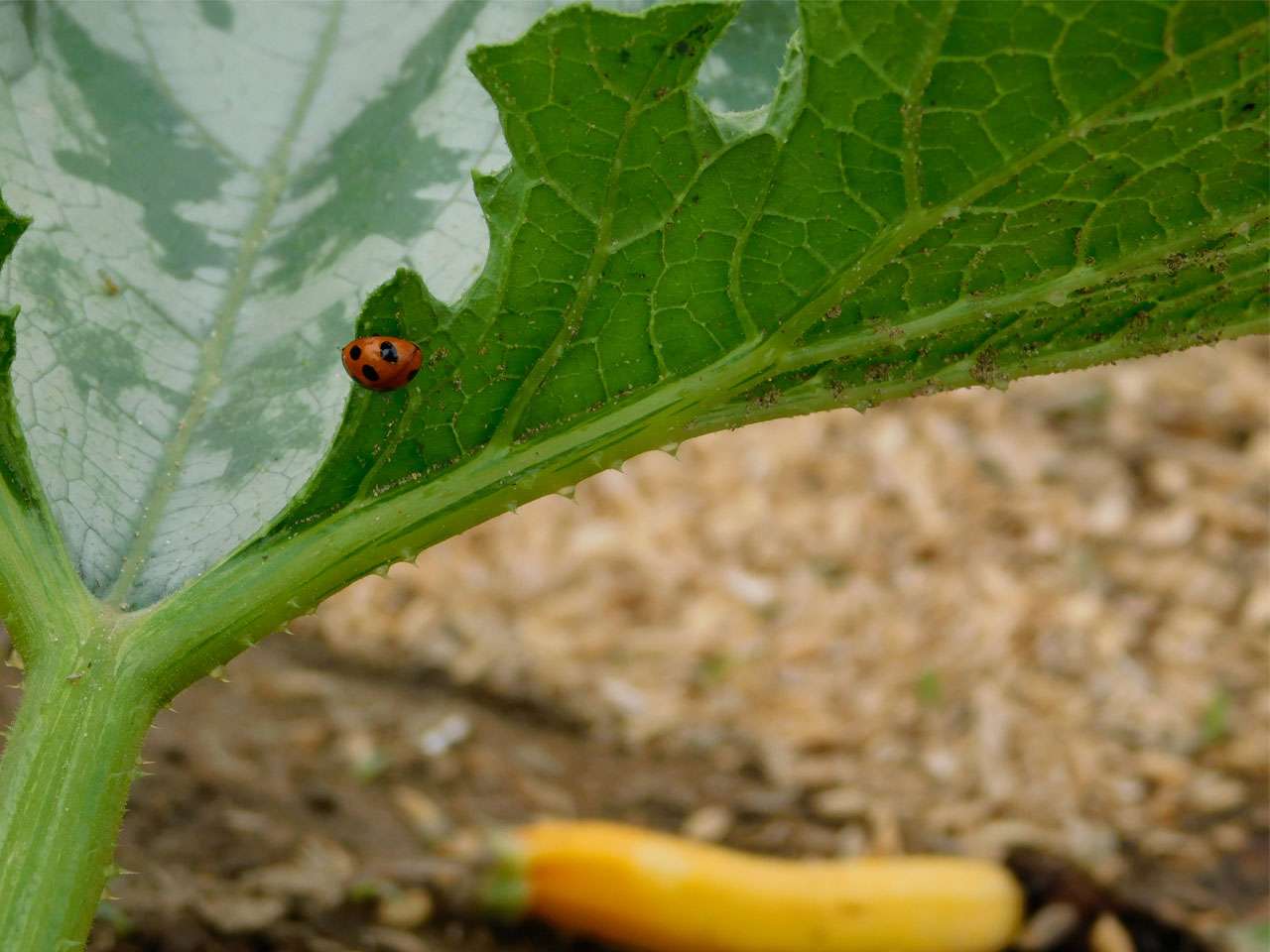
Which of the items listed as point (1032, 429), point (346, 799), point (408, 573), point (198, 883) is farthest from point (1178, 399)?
point (198, 883)

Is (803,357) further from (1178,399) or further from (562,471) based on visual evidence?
(1178,399)

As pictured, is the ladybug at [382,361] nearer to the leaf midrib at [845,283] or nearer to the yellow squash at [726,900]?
the leaf midrib at [845,283]

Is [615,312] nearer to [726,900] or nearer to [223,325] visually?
[223,325]

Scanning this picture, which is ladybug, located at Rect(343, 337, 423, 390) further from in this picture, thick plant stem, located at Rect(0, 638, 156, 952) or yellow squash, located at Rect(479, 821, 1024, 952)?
yellow squash, located at Rect(479, 821, 1024, 952)

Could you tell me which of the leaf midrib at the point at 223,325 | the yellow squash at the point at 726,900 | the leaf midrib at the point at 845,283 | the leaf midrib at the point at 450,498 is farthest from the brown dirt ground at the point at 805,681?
the leaf midrib at the point at 845,283

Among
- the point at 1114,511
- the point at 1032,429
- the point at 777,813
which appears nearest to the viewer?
the point at 777,813

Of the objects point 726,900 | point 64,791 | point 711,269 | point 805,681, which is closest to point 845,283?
point 711,269
